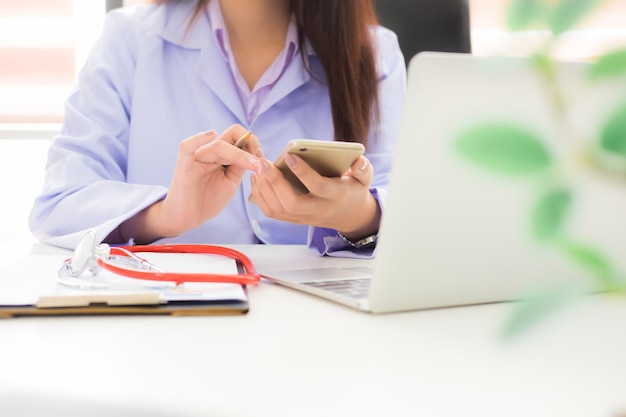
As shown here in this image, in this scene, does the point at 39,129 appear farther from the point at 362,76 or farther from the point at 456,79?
the point at 456,79

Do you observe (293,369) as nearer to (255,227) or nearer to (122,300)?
(122,300)

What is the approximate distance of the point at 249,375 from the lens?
1.01 ft

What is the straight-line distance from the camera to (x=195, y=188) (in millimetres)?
804

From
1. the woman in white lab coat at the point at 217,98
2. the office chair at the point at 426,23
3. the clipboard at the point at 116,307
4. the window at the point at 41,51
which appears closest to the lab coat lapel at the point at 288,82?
the woman in white lab coat at the point at 217,98

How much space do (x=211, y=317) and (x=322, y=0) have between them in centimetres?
86

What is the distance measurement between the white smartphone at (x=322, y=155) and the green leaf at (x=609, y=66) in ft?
1.48

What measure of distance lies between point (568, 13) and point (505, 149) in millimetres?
21

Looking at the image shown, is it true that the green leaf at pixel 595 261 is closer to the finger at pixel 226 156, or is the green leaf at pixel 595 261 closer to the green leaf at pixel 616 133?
the green leaf at pixel 616 133

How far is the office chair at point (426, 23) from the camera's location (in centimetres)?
127

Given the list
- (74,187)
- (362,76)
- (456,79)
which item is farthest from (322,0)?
(456,79)

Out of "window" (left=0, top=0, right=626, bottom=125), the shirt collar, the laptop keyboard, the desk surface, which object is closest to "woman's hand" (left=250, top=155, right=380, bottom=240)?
the laptop keyboard

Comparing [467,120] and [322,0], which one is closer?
[467,120]

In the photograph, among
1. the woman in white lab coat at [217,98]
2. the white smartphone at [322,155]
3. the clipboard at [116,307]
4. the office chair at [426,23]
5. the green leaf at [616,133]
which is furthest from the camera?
the office chair at [426,23]

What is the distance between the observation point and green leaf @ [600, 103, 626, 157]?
9cm
